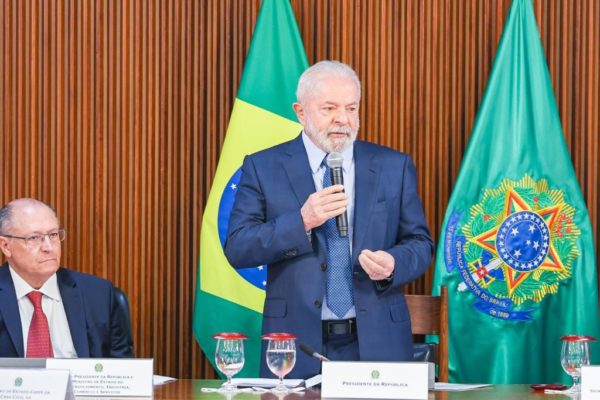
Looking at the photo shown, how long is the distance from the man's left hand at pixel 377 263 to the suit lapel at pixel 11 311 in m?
1.20

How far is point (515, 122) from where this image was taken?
4.17 meters

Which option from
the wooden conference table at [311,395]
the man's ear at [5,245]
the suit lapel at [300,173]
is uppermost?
the suit lapel at [300,173]

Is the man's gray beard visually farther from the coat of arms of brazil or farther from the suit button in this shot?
the coat of arms of brazil

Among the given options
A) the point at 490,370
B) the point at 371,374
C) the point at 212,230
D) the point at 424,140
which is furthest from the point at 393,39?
the point at 371,374

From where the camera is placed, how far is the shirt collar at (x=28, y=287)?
339 centimetres

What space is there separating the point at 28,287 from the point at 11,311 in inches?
5.6

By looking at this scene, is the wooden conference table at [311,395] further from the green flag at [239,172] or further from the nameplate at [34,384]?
the green flag at [239,172]

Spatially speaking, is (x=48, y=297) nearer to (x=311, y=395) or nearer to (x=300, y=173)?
(x=300, y=173)

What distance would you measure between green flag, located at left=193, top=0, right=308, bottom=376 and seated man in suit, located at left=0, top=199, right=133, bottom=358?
81 centimetres

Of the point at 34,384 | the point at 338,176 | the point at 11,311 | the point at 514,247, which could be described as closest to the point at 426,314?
the point at 514,247

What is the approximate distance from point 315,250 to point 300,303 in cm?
18

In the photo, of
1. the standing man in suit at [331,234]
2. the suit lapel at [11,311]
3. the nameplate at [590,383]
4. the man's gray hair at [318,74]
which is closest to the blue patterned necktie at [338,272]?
the standing man in suit at [331,234]

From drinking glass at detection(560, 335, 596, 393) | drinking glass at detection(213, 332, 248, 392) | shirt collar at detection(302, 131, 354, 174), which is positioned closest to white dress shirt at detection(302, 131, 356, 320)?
shirt collar at detection(302, 131, 354, 174)

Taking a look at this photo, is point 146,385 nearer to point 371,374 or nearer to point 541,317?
point 371,374
